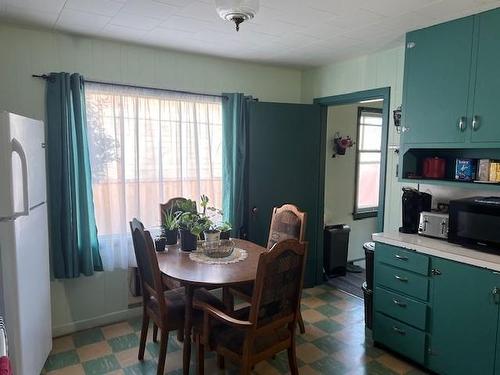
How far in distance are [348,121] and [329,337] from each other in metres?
2.68

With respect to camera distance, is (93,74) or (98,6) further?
(93,74)

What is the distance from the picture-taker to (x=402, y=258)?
2.46 m

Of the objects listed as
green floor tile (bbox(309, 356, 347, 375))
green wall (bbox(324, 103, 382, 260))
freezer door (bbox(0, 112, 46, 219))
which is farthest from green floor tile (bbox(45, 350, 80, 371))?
green wall (bbox(324, 103, 382, 260))

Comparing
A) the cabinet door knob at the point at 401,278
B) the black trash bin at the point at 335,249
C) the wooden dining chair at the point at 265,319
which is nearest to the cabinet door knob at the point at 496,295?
the cabinet door knob at the point at 401,278

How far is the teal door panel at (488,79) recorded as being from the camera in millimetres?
2145

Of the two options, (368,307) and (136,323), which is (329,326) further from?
(136,323)

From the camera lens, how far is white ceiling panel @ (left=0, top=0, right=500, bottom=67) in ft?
7.23

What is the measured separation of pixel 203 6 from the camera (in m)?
2.24

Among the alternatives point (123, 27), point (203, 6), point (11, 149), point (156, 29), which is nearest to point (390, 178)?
point (203, 6)

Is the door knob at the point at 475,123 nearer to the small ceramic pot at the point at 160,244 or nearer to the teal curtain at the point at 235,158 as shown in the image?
the teal curtain at the point at 235,158

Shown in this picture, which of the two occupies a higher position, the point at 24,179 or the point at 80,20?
the point at 80,20

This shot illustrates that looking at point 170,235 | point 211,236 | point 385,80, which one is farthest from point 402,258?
point 170,235

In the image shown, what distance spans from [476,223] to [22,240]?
268cm

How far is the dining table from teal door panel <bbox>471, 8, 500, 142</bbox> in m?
1.68
